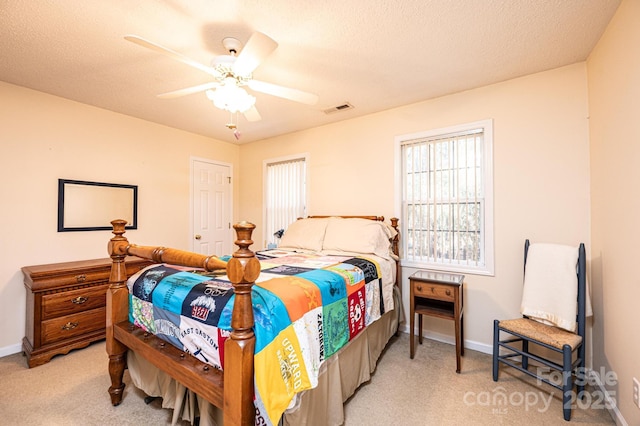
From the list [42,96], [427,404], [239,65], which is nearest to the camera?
[239,65]

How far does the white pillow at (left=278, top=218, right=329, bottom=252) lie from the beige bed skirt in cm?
108

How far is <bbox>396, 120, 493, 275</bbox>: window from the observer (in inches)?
103

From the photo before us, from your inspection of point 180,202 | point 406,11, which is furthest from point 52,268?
point 406,11

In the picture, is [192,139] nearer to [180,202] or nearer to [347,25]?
[180,202]

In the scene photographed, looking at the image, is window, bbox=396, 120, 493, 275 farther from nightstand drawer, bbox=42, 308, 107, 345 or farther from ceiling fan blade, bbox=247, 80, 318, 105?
nightstand drawer, bbox=42, 308, 107, 345

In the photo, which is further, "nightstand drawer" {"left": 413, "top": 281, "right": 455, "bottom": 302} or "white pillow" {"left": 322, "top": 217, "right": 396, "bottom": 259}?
"white pillow" {"left": 322, "top": 217, "right": 396, "bottom": 259}

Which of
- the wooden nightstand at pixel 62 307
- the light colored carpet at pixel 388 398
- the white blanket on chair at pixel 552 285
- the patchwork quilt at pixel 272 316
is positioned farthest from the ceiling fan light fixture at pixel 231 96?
the white blanket on chair at pixel 552 285

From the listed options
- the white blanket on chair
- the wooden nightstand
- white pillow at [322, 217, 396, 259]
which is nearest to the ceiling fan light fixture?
white pillow at [322, 217, 396, 259]

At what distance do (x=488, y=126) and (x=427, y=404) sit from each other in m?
2.40

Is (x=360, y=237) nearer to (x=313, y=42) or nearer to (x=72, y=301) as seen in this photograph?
(x=313, y=42)

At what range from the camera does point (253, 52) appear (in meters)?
1.56

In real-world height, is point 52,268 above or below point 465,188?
below

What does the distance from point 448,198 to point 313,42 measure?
6.40ft

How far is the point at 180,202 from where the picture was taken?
12.8ft
